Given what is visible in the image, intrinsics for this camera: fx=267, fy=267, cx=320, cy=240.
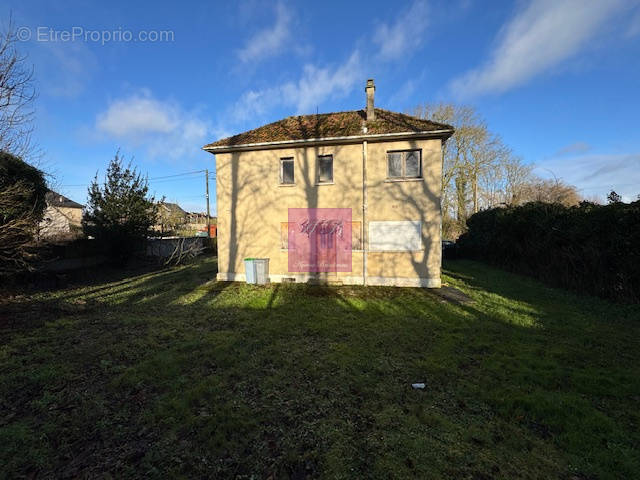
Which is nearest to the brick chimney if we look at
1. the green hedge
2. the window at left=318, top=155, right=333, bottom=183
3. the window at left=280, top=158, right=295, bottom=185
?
the window at left=318, top=155, right=333, bottom=183

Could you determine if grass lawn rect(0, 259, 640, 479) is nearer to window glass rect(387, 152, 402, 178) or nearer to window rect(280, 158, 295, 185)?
window glass rect(387, 152, 402, 178)

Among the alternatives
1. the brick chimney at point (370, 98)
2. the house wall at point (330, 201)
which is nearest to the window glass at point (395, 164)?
the house wall at point (330, 201)

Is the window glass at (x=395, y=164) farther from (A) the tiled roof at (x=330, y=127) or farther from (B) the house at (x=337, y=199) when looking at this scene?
(A) the tiled roof at (x=330, y=127)

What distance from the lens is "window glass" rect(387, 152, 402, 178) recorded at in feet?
33.4

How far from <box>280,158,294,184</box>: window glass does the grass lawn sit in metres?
6.05

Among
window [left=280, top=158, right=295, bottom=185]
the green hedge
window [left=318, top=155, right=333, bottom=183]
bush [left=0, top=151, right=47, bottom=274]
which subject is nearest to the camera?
the green hedge

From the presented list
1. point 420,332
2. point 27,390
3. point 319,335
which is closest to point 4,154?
point 27,390

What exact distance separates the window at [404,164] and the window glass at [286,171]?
12.9 feet

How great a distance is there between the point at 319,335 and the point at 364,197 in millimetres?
6151

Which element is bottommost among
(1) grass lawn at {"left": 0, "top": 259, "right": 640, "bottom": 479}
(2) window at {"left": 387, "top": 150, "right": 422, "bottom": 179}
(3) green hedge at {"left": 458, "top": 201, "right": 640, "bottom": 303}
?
(1) grass lawn at {"left": 0, "top": 259, "right": 640, "bottom": 479}

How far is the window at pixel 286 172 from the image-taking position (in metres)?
11.1

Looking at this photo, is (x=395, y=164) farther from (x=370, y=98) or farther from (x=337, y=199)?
(x=370, y=98)

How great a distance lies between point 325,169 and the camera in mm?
10773

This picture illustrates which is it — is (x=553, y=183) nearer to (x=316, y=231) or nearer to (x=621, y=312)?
(x=621, y=312)
